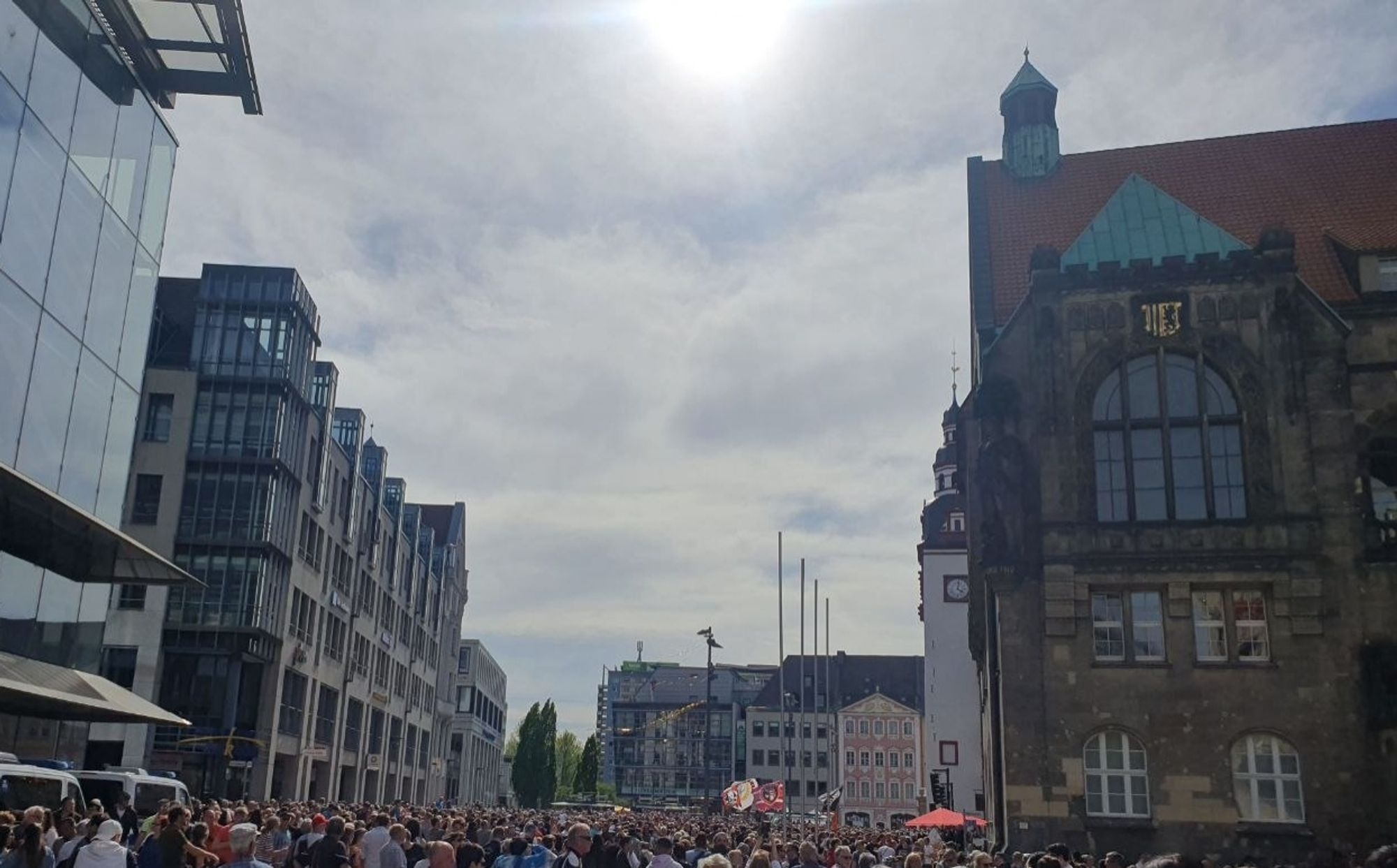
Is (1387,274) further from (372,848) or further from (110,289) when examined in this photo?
(110,289)

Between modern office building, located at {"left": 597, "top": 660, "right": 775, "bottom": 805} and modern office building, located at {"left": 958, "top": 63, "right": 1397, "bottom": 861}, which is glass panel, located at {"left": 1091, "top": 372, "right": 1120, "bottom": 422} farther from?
modern office building, located at {"left": 597, "top": 660, "right": 775, "bottom": 805}

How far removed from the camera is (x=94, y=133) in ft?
78.8

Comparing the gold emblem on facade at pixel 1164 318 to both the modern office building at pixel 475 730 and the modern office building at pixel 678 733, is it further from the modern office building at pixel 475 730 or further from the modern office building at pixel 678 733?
the modern office building at pixel 678 733

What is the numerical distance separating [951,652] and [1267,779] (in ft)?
150

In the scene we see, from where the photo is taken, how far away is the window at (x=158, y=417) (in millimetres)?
47875

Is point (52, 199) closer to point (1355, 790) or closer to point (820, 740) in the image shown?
point (1355, 790)

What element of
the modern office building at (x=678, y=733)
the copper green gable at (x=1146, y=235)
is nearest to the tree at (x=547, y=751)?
the modern office building at (x=678, y=733)

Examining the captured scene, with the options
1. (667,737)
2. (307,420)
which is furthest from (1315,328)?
(667,737)

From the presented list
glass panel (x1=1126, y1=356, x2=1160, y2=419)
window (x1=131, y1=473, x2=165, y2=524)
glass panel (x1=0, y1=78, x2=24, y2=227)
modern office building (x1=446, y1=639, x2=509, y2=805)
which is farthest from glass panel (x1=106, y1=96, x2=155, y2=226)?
modern office building (x1=446, y1=639, x2=509, y2=805)

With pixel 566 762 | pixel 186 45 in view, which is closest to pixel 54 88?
pixel 186 45

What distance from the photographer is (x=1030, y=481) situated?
1198 inches

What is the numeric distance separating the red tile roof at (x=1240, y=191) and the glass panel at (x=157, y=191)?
21.8m

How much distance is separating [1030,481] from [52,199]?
21.9 metres

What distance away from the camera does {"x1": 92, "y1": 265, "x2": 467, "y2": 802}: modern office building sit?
4541 centimetres
